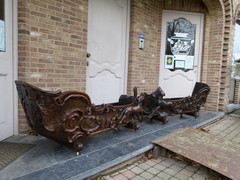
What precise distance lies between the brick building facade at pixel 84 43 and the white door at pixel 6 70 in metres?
0.12

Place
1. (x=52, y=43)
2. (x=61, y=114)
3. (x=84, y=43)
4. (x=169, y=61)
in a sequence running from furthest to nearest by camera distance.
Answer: (x=169, y=61) → (x=84, y=43) → (x=52, y=43) → (x=61, y=114)

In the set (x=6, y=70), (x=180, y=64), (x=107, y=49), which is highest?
(x=107, y=49)

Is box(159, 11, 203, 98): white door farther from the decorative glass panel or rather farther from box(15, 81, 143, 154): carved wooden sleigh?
the decorative glass panel

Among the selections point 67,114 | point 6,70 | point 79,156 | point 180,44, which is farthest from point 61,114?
point 180,44

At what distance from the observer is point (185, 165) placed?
2225mm

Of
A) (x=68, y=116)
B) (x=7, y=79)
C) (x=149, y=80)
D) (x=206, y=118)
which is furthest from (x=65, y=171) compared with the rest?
(x=206, y=118)

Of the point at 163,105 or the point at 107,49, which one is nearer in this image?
the point at 163,105

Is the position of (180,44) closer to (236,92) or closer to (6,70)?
(236,92)

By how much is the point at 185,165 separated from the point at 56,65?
7.14 feet

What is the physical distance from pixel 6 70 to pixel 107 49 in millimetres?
1790

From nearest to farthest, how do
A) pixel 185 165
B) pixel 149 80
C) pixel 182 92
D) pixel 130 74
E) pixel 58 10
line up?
pixel 185 165, pixel 58 10, pixel 130 74, pixel 149 80, pixel 182 92

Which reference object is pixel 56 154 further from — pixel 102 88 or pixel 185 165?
pixel 102 88

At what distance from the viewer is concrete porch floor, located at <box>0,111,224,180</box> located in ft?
5.54

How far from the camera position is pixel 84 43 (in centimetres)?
302
